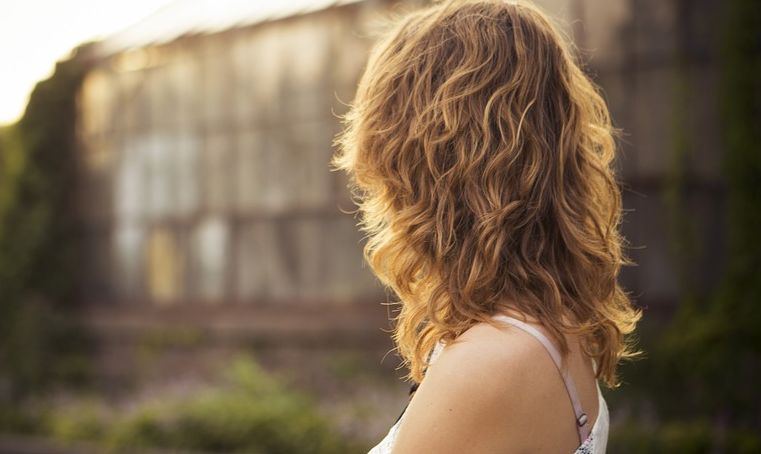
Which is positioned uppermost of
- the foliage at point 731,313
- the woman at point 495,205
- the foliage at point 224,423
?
the woman at point 495,205

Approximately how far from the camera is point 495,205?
1.95 metres

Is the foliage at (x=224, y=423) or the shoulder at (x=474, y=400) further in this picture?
the foliage at (x=224, y=423)

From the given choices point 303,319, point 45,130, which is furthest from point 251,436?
point 45,130

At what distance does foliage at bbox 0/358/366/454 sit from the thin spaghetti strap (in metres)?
6.89

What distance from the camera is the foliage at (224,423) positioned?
9.34 metres

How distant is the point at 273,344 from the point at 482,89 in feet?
35.7

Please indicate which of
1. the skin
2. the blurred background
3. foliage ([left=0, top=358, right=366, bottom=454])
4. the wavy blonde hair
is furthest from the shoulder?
foliage ([left=0, top=358, right=366, bottom=454])

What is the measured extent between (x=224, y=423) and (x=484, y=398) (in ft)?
27.7

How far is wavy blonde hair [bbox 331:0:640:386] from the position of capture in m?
1.95

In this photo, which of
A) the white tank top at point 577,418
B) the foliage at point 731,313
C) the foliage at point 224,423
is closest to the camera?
the white tank top at point 577,418

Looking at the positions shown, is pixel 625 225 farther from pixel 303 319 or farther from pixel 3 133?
pixel 3 133

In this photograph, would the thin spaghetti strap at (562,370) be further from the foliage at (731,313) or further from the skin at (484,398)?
the foliage at (731,313)

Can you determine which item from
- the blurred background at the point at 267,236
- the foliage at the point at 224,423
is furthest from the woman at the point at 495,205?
the foliage at the point at 224,423

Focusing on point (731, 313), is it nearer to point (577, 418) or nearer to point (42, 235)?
point (577, 418)
